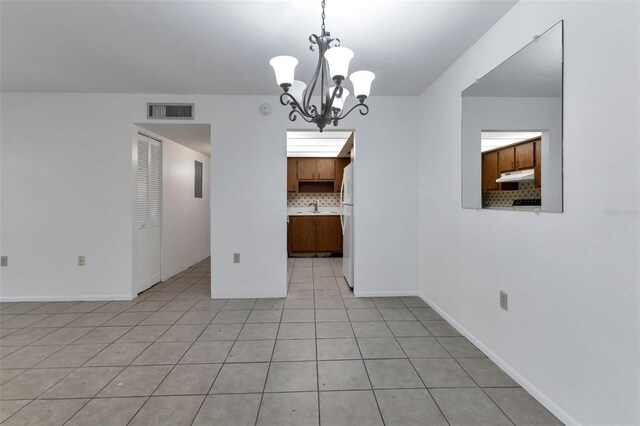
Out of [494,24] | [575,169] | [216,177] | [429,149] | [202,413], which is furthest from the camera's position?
[216,177]

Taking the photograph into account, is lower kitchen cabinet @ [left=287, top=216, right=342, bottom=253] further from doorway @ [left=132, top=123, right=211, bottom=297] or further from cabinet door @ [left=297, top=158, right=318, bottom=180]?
doorway @ [left=132, top=123, right=211, bottom=297]

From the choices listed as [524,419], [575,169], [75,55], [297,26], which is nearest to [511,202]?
[575,169]

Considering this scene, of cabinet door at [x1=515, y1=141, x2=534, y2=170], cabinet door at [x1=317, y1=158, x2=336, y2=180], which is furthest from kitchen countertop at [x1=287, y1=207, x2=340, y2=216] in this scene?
cabinet door at [x1=515, y1=141, x2=534, y2=170]

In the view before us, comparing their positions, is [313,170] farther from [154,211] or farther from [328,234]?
[154,211]

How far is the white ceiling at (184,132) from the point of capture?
3.45 metres

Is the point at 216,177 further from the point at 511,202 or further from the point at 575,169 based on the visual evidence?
the point at 575,169

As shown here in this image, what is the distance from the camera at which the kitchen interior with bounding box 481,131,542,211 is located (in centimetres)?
165

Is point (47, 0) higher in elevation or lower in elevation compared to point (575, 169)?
higher

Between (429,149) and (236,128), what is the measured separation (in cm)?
224

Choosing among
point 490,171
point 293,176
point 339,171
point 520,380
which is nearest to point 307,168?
point 293,176

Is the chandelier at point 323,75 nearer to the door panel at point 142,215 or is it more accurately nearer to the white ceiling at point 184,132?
the white ceiling at point 184,132

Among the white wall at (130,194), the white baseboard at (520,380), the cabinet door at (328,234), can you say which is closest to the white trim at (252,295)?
the white wall at (130,194)

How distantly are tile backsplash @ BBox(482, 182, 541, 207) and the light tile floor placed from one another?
1.15m

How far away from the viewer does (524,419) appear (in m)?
1.50
